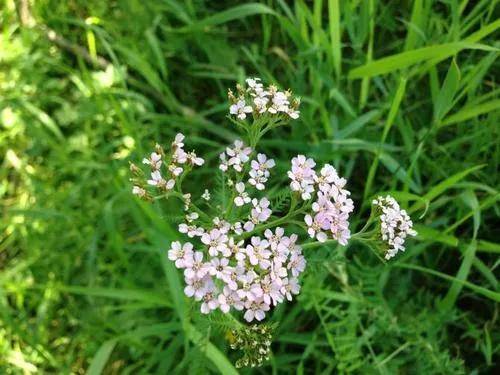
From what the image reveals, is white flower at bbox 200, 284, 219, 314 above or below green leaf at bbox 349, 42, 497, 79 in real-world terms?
below

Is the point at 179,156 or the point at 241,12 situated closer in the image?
the point at 179,156

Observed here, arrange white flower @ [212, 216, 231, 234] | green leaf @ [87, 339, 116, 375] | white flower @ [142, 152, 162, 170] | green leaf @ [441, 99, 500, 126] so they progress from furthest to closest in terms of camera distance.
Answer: green leaf @ [87, 339, 116, 375], green leaf @ [441, 99, 500, 126], white flower @ [142, 152, 162, 170], white flower @ [212, 216, 231, 234]

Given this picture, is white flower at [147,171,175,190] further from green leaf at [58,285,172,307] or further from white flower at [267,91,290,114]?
green leaf at [58,285,172,307]

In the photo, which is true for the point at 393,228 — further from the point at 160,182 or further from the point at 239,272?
the point at 160,182

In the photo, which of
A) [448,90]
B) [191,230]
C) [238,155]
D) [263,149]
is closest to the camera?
[191,230]

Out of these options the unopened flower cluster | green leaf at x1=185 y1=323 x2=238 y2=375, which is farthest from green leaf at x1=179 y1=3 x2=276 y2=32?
green leaf at x1=185 y1=323 x2=238 y2=375

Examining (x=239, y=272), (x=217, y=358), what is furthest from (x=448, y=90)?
(x=217, y=358)

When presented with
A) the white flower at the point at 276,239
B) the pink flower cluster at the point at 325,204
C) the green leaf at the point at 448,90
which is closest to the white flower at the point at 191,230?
the white flower at the point at 276,239

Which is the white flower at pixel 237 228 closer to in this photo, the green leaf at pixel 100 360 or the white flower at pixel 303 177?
the white flower at pixel 303 177

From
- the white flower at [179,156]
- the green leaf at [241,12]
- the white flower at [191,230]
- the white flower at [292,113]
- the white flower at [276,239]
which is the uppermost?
the green leaf at [241,12]
